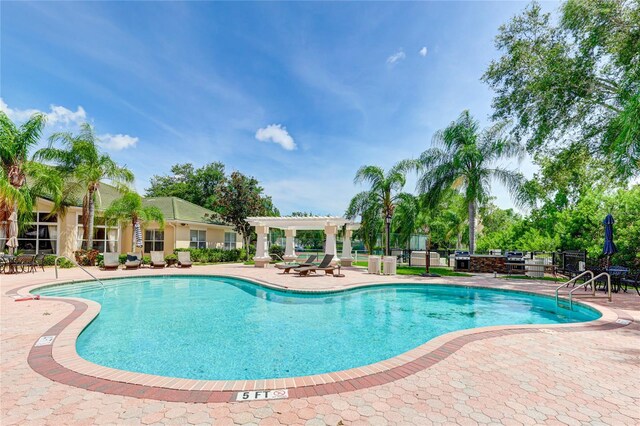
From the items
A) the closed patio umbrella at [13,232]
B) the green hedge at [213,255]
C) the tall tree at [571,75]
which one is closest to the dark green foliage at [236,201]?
the green hedge at [213,255]

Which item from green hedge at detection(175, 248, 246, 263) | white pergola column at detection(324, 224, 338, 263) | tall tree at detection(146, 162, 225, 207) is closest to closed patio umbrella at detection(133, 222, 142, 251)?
green hedge at detection(175, 248, 246, 263)

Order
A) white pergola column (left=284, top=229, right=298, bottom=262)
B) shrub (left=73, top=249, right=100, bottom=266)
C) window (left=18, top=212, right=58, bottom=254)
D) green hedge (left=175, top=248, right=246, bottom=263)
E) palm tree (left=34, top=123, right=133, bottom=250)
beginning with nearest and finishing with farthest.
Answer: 1. palm tree (left=34, top=123, right=133, bottom=250)
2. window (left=18, top=212, right=58, bottom=254)
3. shrub (left=73, top=249, right=100, bottom=266)
4. white pergola column (left=284, top=229, right=298, bottom=262)
5. green hedge (left=175, top=248, right=246, bottom=263)

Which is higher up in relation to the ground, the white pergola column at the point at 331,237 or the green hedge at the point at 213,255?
the white pergola column at the point at 331,237

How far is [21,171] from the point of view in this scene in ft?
52.6

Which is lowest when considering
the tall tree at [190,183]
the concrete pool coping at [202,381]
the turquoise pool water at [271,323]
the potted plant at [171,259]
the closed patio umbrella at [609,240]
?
the turquoise pool water at [271,323]

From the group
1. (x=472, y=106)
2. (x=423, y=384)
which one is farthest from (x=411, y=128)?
(x=423, y=384)

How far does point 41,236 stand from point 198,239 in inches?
412

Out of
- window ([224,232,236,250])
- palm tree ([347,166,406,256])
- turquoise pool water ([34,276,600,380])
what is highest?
palm tree ([347,166,406,256])

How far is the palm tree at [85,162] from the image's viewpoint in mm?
17391

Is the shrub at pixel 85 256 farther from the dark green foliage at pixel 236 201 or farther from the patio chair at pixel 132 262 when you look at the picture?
the dark green foliage at pixel 236 201

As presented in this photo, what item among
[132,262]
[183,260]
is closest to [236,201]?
[183,260]

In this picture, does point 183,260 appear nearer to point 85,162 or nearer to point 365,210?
point 85,162

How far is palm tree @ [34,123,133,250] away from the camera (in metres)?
17.4

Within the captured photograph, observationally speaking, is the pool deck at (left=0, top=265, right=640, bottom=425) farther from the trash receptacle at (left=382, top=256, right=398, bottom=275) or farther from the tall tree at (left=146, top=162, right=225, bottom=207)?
the tall tree at (left=146, top=162, right=225, bottom=207)
